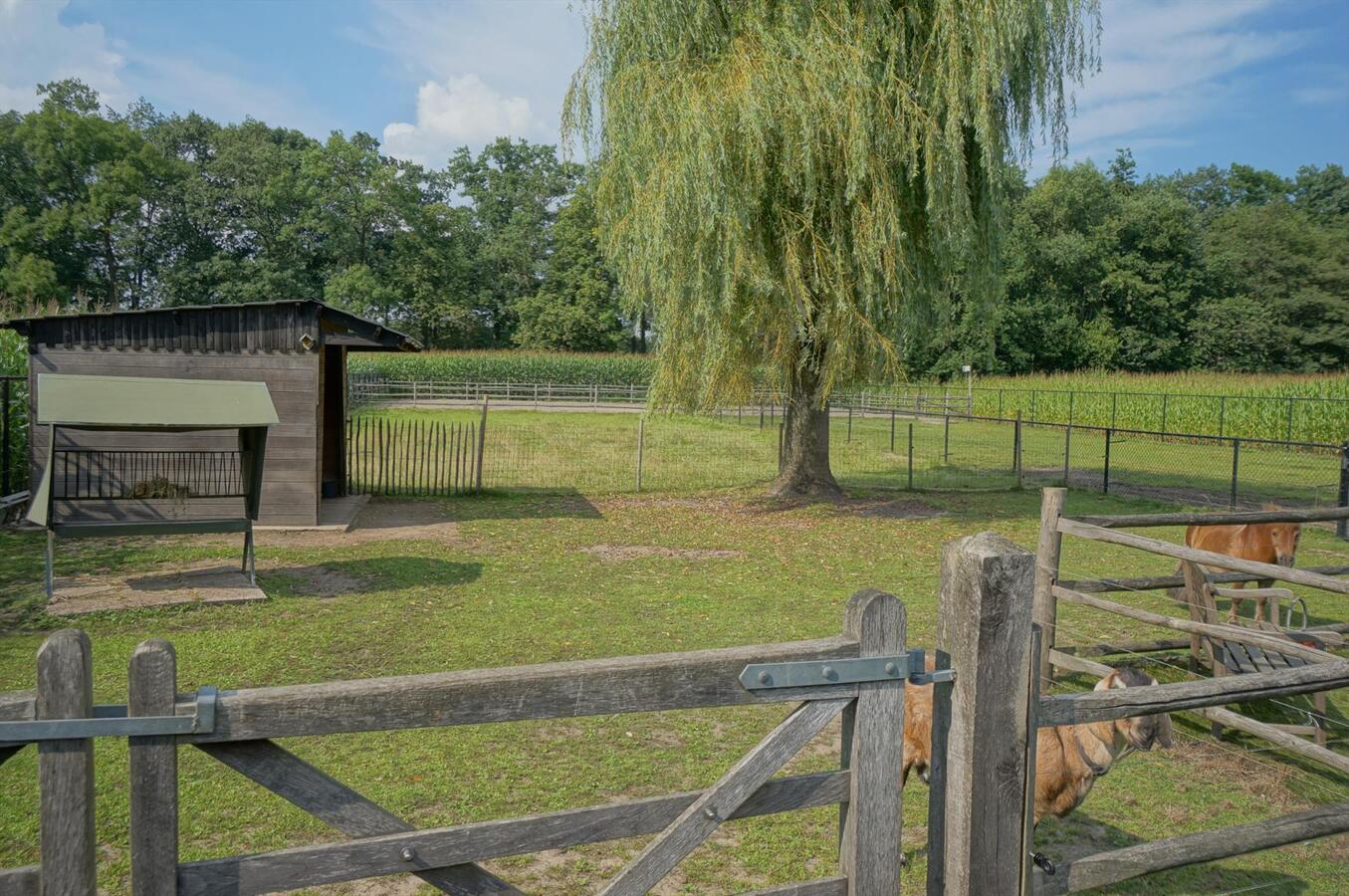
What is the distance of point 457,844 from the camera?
2.05m

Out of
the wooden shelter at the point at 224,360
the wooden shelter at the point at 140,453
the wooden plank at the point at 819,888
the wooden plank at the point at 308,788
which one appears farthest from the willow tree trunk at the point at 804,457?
the wooden plank at the point at 308,788

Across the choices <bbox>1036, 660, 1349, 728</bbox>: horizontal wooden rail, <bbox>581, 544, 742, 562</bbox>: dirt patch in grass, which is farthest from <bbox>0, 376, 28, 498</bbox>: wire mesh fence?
<bbox>1036, 660, 1349, 728</bbox>: horizontal wooden rail

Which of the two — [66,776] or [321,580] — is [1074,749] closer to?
[66,776]

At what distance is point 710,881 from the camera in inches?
155

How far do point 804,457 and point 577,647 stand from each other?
9.44 meters

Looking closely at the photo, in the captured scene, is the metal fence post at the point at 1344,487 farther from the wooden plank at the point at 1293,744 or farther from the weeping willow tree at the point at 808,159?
the wooden plank at the point at 1293,744

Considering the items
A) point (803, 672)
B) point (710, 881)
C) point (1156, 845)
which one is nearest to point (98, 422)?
point (710, 881)

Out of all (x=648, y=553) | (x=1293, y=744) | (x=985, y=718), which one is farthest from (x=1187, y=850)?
(x=648, y=553)

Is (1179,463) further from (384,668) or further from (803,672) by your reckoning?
(803,672)

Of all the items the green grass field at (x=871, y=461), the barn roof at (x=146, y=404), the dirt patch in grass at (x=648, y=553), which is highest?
the barn roof at (x=146, y=404)

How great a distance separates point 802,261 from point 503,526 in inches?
239

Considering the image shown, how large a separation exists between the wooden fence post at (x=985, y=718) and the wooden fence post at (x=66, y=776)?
1.96 metres

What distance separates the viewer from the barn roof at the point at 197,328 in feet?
39.4

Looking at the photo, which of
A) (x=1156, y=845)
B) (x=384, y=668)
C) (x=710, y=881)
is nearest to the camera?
(x=1156, y=845)
